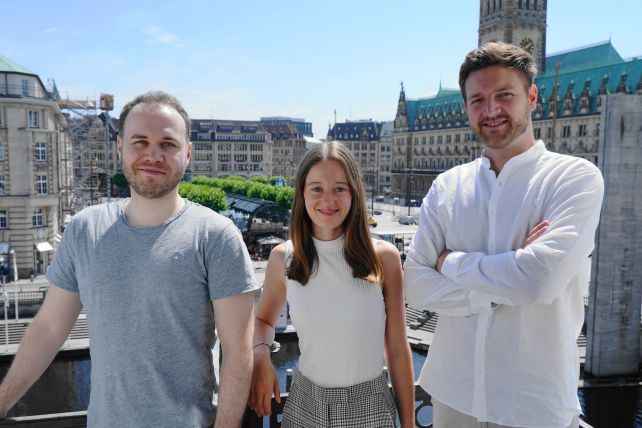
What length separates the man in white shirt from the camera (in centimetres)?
361

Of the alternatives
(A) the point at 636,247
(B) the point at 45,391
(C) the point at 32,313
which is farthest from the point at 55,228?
(A) the point at 636,247

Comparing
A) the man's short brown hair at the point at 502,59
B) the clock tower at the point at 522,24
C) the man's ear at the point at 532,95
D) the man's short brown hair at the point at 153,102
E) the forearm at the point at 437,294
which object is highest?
the clock tower at the point at 522,24

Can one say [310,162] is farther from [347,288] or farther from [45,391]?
[45,391]

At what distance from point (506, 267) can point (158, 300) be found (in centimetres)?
214

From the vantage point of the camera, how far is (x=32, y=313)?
1184 inches

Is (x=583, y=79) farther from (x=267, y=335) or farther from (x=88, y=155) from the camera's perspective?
(x=267, y=335)

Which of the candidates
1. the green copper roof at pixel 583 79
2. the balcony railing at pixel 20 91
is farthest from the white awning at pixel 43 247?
the green copper roof at pixel 583 79

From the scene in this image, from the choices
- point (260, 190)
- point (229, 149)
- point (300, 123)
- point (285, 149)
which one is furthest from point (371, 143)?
point (260, 190)

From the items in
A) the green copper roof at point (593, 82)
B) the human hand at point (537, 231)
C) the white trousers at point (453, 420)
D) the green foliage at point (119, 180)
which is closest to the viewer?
the human hand at point (537, 231)

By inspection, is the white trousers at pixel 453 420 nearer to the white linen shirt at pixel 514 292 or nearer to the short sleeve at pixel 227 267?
the white linen shirt at pixel 514 292

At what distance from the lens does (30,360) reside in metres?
3.82

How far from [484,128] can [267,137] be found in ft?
427

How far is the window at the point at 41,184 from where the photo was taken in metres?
35.9

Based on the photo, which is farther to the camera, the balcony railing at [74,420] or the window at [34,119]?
the window at [34,119]
